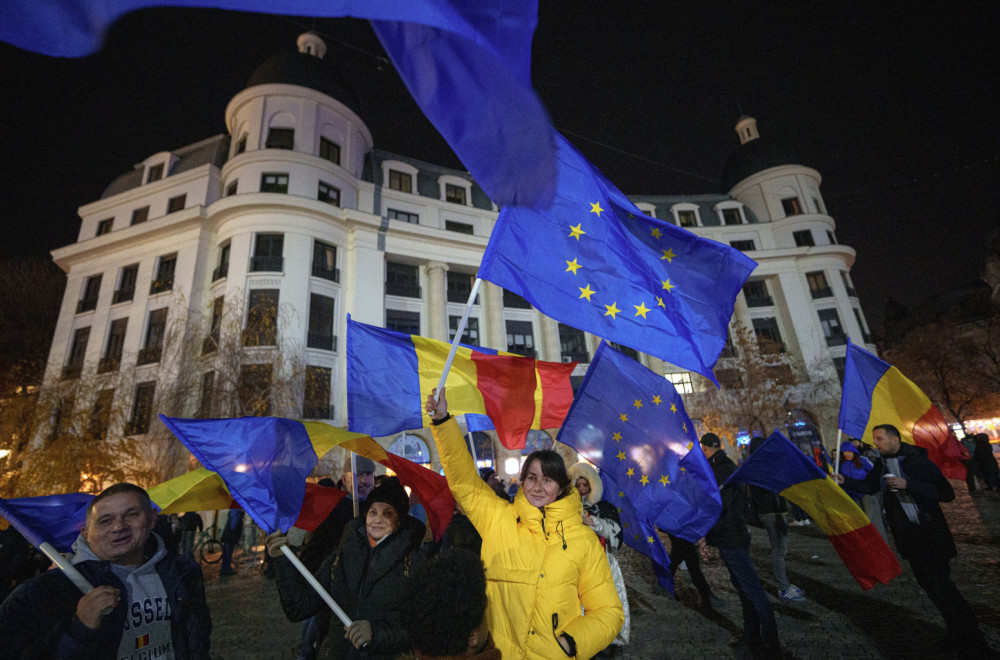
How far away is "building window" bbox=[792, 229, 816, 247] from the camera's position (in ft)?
119

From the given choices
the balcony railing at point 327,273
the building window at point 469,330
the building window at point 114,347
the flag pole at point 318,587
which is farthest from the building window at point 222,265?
the flag pole at point 318,587

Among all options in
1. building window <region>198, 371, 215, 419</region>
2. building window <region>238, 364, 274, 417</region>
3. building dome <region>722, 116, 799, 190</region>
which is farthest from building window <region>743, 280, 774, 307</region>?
building window <region>198, 371, 215, 419</region>

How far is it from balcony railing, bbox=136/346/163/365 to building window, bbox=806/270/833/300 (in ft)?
137

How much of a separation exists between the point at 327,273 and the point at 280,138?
27.8ft

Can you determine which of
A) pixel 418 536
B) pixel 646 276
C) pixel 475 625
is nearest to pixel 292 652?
pixel 418 536

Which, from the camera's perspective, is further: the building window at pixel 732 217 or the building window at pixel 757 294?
the building window at pixel 732 217

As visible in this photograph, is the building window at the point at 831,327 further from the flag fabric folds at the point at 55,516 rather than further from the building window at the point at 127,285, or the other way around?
the building window at the point at 127,285

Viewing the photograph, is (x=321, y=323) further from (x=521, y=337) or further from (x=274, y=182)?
(x=521, y=337)

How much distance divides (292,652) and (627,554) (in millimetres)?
8239

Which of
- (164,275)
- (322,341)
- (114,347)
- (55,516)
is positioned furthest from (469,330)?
(55,516)

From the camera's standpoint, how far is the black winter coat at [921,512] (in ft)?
13.9

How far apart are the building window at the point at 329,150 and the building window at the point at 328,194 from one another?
164 centimetres

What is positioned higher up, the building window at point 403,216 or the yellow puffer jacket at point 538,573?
the building window at point 403,216

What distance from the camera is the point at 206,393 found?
1955 centimetres
